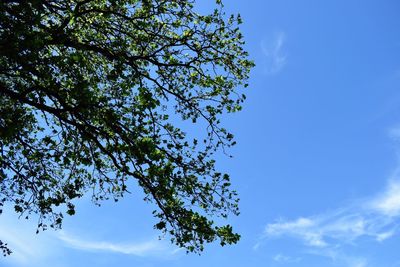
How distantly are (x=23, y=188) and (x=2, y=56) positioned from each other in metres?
6.31

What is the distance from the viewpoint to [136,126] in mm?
14203

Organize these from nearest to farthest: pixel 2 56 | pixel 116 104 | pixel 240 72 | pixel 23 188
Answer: pixel 2 56, pixel 116 104, pixel 23 188, pixel 240 72

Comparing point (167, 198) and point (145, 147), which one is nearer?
point (145, 147)

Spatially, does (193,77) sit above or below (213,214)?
above

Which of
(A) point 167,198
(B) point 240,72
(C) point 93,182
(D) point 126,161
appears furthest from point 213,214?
(B) point 240,72

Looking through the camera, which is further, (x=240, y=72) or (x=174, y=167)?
(x=240, y=72)

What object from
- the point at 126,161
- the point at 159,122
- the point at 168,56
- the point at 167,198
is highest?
the point at 168,56

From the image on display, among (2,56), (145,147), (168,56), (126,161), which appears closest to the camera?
(2,56)

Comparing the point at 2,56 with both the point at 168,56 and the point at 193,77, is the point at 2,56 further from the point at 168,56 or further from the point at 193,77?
the point at 193,77

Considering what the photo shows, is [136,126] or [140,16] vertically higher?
[140,16]

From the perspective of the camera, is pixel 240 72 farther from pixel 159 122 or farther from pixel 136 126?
pixel 136 126

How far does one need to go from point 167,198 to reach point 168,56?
6.13 metres

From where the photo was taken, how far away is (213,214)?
15.4m

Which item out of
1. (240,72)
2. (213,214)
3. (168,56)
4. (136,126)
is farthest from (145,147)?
(240,72)
